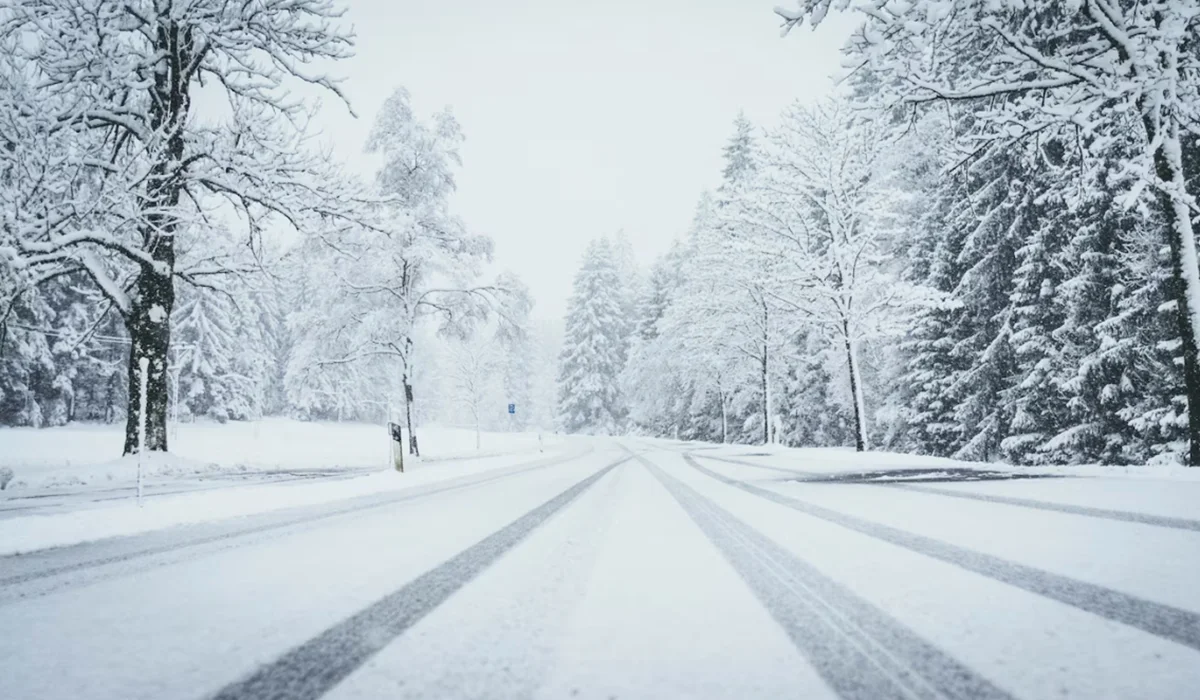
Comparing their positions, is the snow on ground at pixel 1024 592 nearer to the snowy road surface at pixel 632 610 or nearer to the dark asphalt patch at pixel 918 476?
the snowy road surface at pixel 632 610

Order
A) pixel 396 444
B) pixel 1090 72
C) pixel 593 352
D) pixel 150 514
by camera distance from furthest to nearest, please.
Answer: pixel 593 352 < pixel 396 444 < pixel 1090 72 < pixel 150 514

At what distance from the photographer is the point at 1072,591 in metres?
2.29

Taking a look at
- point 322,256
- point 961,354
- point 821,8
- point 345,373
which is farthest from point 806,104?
point 345,373

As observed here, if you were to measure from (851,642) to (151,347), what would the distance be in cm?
1558

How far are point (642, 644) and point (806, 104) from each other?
21.9m

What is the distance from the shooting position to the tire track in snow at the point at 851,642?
4.78 feet

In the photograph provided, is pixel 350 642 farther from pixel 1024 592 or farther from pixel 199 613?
pixel 1024 592

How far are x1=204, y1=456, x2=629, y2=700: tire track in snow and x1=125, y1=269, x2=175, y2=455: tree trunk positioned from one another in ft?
43.3

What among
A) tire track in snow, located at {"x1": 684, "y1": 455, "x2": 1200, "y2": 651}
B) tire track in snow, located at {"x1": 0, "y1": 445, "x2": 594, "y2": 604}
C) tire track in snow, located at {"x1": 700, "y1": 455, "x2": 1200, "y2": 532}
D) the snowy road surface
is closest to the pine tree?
tire track in snow, located at {"x1": 0, "y1": 445, "x2": 594, "y2": 604}

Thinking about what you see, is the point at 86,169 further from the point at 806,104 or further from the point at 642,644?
the point at 806,104

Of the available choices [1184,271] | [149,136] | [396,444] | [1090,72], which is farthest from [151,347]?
[1184,271]

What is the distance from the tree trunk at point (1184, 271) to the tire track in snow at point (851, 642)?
28.8 feet

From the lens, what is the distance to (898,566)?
115 inches

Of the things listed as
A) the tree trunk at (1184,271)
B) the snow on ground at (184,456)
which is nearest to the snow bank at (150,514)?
the snow on ground at (184,456)
